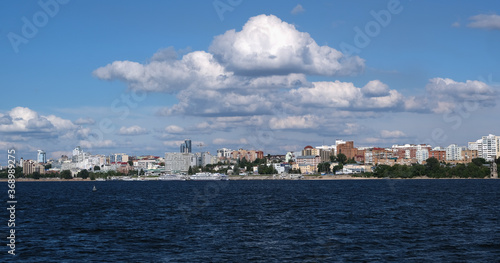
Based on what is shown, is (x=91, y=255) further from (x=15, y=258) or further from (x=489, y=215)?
(x=489, y=215)

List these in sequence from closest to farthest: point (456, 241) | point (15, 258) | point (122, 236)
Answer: point (15, 258)
point (456, 241)
point (122, 236)

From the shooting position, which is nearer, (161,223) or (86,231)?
(86,231)

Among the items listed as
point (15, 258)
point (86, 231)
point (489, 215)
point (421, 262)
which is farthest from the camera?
point (489, 215)

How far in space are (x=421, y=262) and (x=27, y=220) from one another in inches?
1592

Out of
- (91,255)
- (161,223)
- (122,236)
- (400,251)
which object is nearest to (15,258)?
(91,255)

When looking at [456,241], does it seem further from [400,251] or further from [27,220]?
[27,220]

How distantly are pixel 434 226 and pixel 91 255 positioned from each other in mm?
A: 27848

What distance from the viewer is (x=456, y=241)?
37.3 meters

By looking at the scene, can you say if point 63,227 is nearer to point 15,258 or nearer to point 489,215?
point 15,258

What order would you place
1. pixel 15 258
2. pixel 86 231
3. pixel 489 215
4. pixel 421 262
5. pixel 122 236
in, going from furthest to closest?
pixel 489 215 < pixel 86 231 < pixel 122 236 < pixel 15 258 < pixel 421 262

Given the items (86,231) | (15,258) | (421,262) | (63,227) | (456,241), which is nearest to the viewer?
(421,262)

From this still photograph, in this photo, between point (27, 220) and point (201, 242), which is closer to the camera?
point (201, 242)

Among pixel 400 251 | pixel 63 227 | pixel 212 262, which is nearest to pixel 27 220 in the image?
pixel 63 227

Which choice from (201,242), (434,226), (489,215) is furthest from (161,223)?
(489,215)
